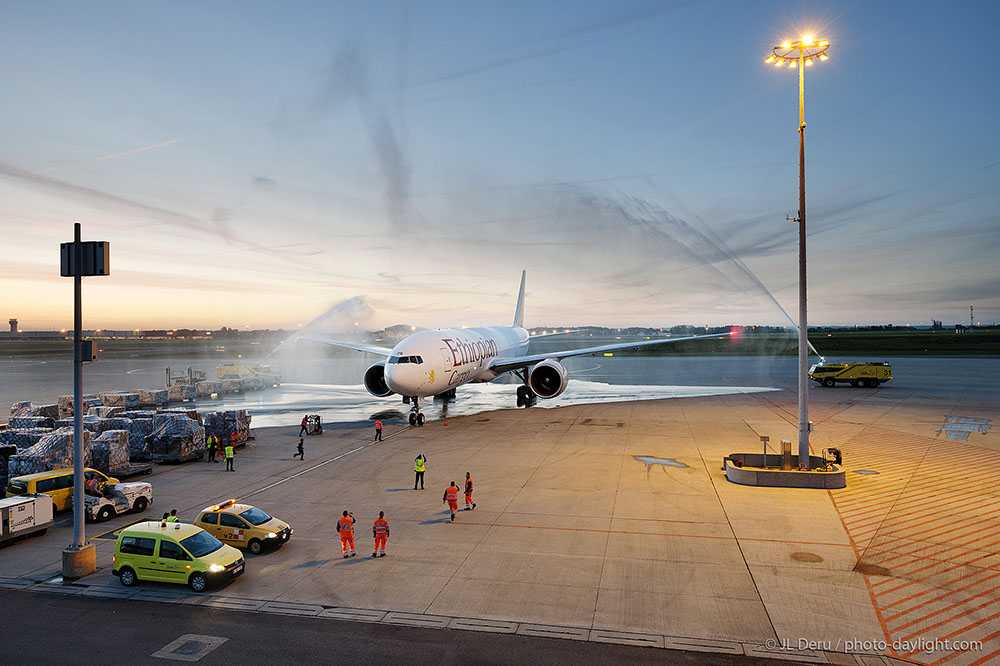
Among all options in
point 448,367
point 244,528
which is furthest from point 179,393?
point 244,528

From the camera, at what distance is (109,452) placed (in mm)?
26047

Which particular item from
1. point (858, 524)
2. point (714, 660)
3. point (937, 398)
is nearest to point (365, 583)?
point (714, 660)

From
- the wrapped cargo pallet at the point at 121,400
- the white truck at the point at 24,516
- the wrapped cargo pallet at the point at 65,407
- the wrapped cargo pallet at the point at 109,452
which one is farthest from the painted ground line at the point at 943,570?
the wrapped cargo pallet at the point at 121,400

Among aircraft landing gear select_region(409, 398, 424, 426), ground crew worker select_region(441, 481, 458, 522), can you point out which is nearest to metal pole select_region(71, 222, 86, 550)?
ground crew worker select_region(441, 481, 458, 522)

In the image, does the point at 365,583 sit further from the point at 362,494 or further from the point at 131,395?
the point at 131,395

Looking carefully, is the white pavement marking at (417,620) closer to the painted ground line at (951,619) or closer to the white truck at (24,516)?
the painted ground line at (951,619)

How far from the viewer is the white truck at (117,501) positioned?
19.9 meters

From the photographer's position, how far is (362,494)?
22.7 m

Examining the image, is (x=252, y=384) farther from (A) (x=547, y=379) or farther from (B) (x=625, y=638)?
(B) (x=625, y=638)

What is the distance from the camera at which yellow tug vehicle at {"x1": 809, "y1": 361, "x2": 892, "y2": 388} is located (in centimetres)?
5809

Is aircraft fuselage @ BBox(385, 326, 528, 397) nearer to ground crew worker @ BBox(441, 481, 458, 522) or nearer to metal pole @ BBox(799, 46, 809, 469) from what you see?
ground crew worker @ BBox(441, 481, 458, 522)

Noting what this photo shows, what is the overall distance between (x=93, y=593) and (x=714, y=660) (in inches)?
564

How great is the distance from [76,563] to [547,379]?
99.1 feet

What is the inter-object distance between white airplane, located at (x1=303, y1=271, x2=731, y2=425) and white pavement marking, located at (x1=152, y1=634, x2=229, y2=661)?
909 inches
